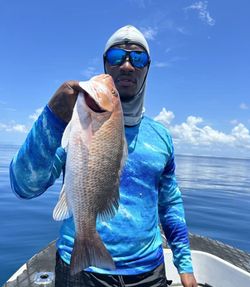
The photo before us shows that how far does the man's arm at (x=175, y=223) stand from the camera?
10.5 feet

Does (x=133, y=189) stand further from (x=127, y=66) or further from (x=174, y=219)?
(x=127, y=66)

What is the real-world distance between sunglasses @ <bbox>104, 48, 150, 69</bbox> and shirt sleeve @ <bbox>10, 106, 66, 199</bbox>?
1007mm

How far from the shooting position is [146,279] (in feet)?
8.87

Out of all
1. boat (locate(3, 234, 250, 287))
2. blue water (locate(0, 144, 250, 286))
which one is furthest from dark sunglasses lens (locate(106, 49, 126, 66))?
blue water (locate(0, 144, 250, 286))

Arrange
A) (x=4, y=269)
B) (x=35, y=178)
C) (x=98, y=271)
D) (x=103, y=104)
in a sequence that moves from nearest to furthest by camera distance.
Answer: (x=103, y=104) < (x=35, y=178) < (x=98, y=271) < (x=4, y=269)

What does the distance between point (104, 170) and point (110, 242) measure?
0.83 m

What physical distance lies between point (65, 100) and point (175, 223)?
1.83m

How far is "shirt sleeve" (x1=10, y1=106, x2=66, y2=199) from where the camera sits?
2.12m

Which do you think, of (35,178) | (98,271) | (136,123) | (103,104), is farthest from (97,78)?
(98,271)

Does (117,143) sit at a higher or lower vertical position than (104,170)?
higher

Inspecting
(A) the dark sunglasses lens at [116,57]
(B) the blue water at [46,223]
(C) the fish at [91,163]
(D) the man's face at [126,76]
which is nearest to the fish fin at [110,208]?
(C) the fish at [91,163]

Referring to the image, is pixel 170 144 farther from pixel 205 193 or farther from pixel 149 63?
pixel 205 193

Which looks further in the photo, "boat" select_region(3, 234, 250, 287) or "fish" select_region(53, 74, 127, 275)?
"boat" select_region(3, 234, 250, 287)

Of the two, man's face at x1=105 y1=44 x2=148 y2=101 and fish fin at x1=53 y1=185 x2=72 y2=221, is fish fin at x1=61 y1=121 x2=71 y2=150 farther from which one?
man's face at x1=105 y1=44 x2=148 y2=101
